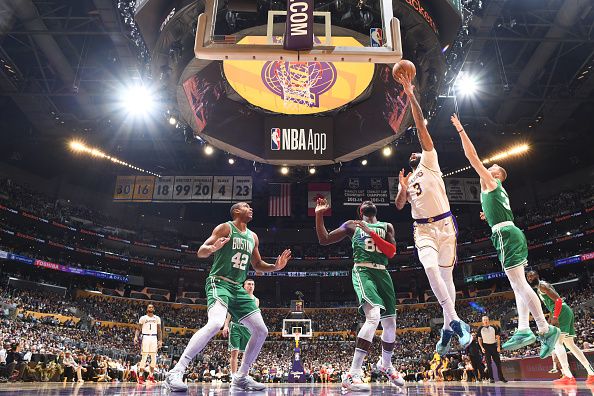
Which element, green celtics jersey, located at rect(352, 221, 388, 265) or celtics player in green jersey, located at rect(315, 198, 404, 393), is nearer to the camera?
celtics player in green jersey, located at rect(315, 198, 404, 393)

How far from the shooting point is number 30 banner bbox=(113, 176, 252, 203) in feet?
89.2

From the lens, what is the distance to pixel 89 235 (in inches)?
1341

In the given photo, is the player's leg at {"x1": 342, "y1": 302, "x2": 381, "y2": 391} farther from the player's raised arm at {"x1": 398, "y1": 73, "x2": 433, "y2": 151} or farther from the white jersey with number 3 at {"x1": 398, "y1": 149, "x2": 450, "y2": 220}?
the player's raised arm at {"x1": 398, "y1": 73, "x2": 433, "y2": 151}

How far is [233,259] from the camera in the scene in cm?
508

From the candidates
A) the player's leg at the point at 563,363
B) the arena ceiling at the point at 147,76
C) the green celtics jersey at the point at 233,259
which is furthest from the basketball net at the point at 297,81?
the player's leg at the point at 563,363

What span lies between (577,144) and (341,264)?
72.1 ft

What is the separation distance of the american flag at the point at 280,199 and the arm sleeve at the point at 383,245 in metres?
21.7

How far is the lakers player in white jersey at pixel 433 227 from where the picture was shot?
4699 millimetres

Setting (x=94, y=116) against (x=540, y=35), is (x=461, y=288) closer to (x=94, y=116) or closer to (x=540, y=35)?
(x=540, y=35)

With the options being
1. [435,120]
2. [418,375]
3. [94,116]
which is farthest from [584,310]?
[94,116]

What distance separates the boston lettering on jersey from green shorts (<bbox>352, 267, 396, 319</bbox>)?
1.43m

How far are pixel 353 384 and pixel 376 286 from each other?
1.26 meters

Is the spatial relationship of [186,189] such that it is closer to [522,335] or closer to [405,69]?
[405,69]

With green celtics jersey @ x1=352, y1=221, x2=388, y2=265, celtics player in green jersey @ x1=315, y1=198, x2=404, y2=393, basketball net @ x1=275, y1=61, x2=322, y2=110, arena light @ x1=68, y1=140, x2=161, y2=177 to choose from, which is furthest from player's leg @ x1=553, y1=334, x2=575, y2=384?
arena light @ x1=68, y1=140, x2=161, y2=177
